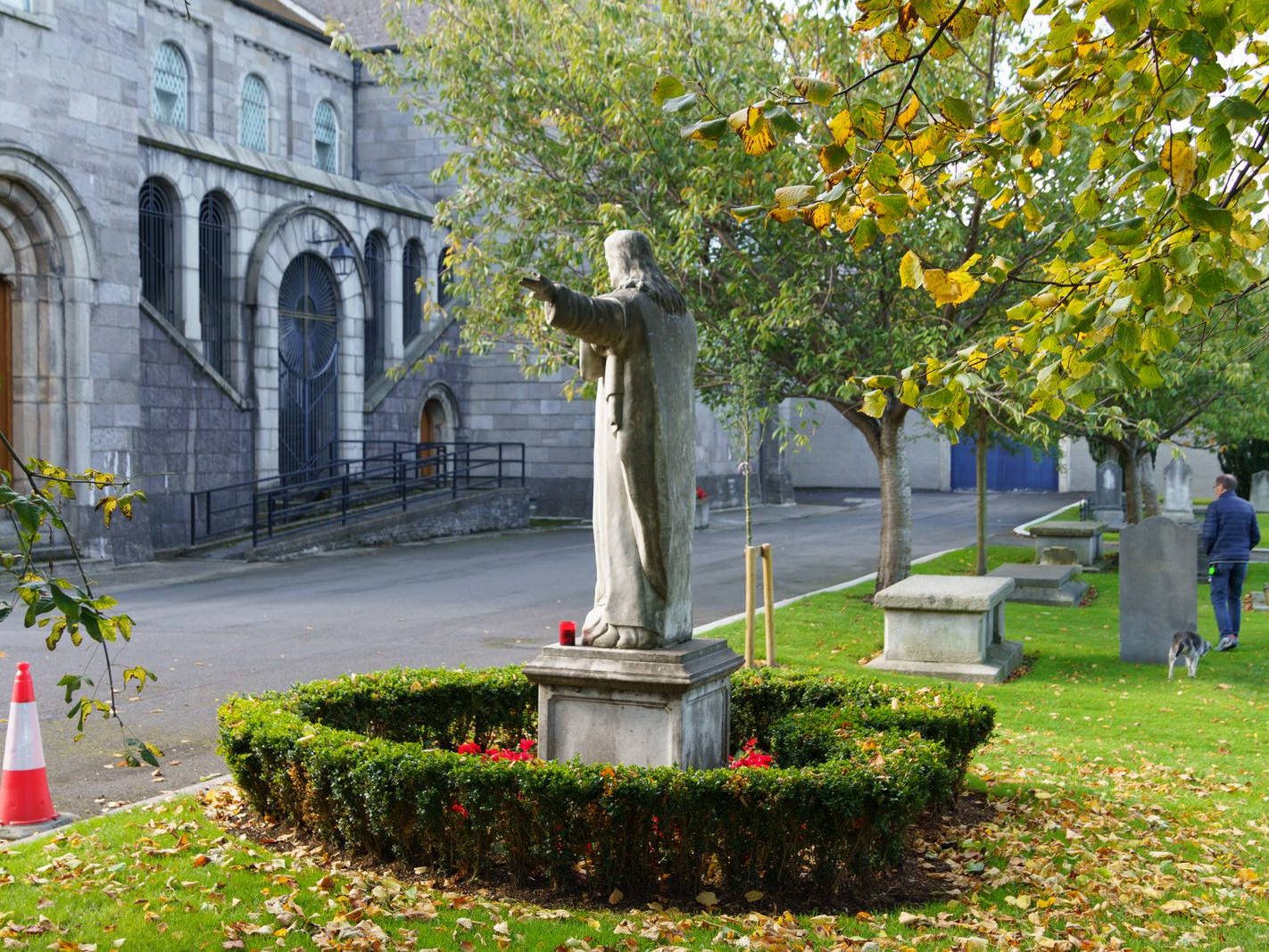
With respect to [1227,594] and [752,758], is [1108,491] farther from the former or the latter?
[752,758]

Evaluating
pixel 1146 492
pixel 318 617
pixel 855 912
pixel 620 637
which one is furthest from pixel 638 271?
pixel 1146 492

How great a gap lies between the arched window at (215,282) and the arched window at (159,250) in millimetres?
683

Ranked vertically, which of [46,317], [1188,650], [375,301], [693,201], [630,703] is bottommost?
[1188,650]

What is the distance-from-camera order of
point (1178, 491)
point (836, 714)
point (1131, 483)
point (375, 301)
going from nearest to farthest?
1. point (836, 714)
2. point (1131, 483)
3. point (375, 301)
4. point (1178, 491)

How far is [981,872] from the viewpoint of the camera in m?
6.51

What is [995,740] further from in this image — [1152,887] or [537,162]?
[537,162]

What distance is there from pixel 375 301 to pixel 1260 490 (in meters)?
23.4

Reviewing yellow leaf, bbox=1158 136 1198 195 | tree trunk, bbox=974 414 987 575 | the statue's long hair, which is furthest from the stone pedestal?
tree trunk, bbox=974 414 987 575

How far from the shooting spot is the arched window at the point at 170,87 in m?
27.0

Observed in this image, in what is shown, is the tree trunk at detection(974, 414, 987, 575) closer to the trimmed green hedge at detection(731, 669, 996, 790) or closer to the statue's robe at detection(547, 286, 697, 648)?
the trimmed green hedge at detection(731, 669, 996, 790)

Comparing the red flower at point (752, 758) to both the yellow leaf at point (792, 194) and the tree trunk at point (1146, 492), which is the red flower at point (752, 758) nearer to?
the yellow leaf at point (792, 194)

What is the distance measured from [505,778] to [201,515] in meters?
19.3

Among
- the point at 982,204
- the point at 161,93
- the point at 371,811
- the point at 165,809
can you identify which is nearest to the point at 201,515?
the point at 161,93

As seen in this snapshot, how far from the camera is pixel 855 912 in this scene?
5.97 meters
